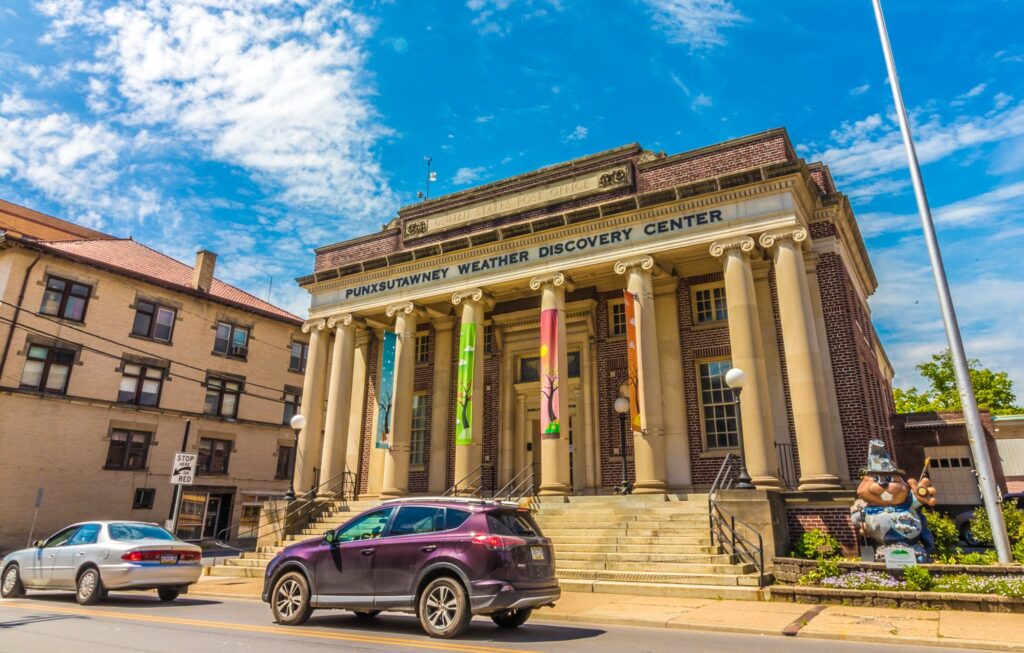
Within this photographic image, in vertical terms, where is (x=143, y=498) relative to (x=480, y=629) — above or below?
above

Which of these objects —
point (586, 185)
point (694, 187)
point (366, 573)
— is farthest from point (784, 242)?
point (366, 573)

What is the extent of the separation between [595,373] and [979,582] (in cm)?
1207

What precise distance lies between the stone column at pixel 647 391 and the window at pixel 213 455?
2400cm

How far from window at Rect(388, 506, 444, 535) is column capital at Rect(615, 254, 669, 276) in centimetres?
1091

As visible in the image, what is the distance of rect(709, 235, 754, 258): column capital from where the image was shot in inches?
637

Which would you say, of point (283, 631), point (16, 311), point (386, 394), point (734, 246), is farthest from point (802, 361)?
point (16, 311)

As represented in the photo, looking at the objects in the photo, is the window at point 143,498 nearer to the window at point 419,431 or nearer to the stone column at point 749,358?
the window at point 419,431

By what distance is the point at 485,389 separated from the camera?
22594 millimetres

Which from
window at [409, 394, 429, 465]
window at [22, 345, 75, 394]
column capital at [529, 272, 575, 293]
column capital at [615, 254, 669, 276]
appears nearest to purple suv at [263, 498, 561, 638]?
column capital at [615, 254, 669, 276]

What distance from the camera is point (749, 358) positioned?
15.1 m

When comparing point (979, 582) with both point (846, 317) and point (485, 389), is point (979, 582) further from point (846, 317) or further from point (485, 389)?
point (485, 389)

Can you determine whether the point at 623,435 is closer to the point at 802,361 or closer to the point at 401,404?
the point at 802,361

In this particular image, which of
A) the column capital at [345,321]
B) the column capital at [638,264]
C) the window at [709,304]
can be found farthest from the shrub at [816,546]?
the column capital at [345,321]

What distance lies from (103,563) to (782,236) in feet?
52.3
